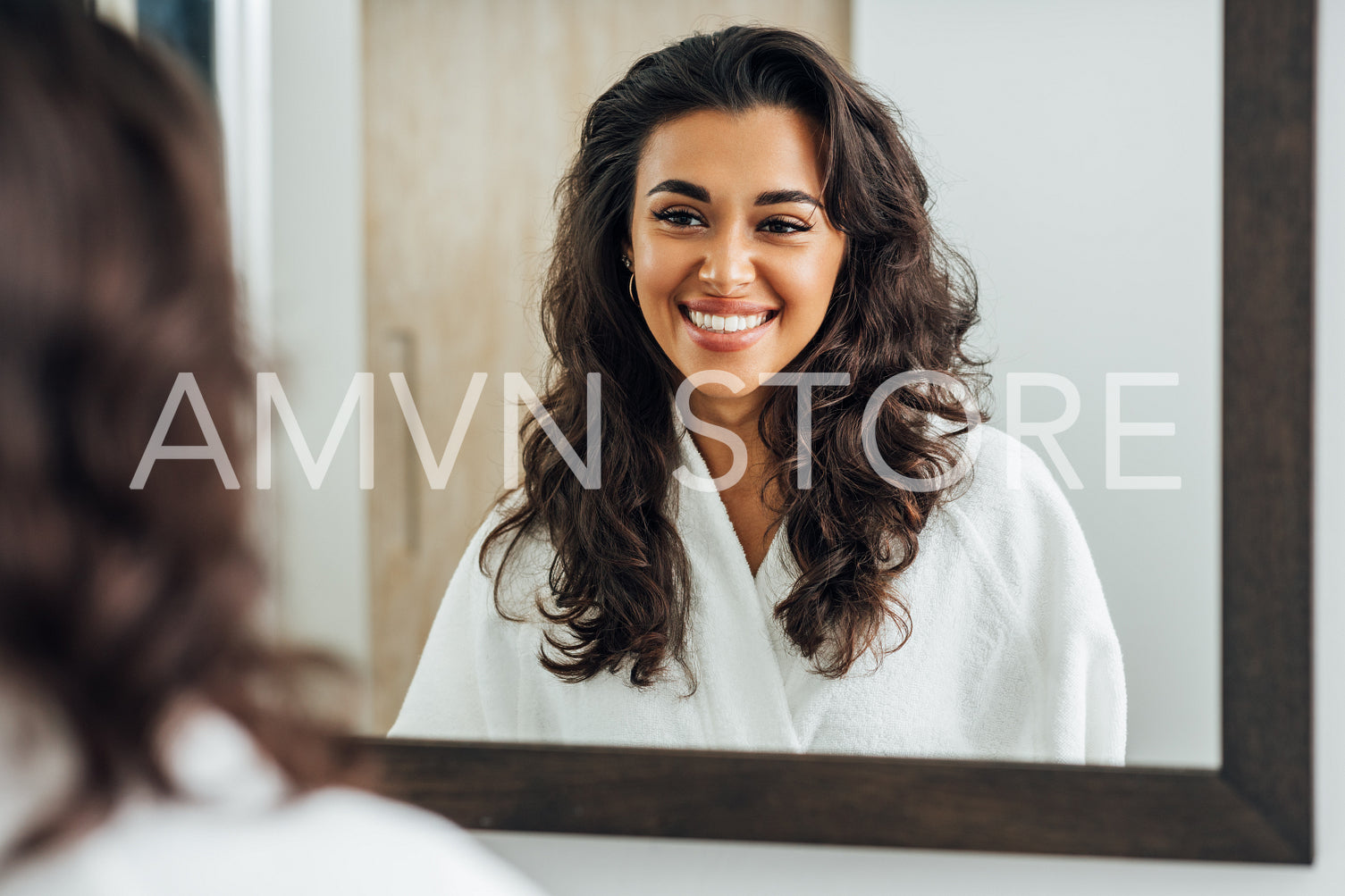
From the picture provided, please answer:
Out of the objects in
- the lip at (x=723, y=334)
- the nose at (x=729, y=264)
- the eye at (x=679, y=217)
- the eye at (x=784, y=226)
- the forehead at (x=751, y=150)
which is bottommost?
the lip at (x=723, y=334)

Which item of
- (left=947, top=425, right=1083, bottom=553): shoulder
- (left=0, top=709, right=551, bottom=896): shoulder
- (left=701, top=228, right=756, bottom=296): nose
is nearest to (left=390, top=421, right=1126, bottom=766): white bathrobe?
(left=947, top=425, right=1083, bottom=553): shoulder

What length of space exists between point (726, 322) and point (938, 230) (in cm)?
16

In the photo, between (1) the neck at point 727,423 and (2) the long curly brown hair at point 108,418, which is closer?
(2) the long curly brown hair at point 108,418

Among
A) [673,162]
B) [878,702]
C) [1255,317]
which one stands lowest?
[878,702]

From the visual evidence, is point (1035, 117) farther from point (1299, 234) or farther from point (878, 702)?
point (878, 702)

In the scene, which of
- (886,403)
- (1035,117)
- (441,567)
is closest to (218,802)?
(441,567)

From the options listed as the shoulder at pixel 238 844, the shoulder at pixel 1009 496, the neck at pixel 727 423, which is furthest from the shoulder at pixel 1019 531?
the shoulder at pixel 238 844

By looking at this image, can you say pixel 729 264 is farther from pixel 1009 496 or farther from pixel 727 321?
pixel 1009 496

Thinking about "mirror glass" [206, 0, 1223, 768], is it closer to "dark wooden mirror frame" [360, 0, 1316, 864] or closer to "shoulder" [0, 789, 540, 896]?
"dark wooden mirror frame" [360, 0, 1316, 864]

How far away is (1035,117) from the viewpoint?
25.4 inches

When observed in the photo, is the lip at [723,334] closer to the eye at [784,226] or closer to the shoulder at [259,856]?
the eye at [784,226]

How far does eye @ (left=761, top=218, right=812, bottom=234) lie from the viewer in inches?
26.1

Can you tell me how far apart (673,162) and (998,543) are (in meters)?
0.34

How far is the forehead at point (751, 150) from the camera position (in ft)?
2.15
